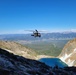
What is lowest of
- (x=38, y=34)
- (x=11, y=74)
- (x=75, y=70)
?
(x=75, y=70)

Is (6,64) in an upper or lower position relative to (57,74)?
upper

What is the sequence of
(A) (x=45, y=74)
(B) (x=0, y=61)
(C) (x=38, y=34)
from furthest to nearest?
1. (C) (x=38, y=34)
2. (A) (x=45, y=74)
3. (B) (x=0, y=61)

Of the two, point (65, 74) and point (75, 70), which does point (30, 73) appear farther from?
point (75, 70)

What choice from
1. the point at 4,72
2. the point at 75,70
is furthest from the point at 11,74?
the point at 75,70

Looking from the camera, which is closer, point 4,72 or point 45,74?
point 4,72

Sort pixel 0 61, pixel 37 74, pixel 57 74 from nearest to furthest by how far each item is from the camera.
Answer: pixel 0 61
pixel 37 74
pixel 57 74

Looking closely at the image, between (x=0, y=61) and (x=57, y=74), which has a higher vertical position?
(x=0, y=61)

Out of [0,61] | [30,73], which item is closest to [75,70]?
[30,73]

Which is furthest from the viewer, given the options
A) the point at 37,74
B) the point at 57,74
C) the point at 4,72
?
the point at 57,74

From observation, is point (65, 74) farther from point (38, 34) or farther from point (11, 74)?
point (11, 74)
